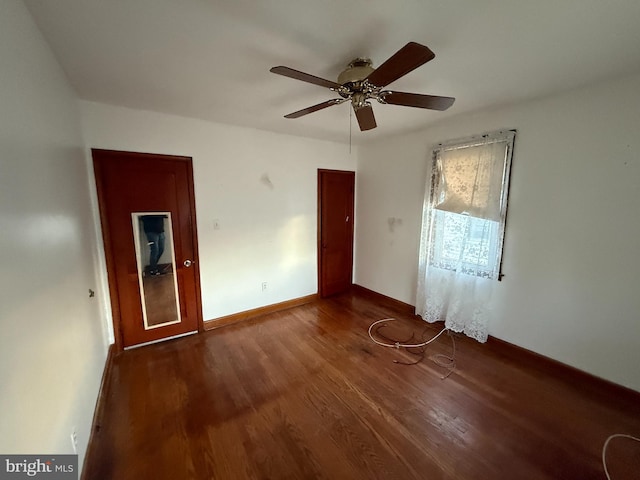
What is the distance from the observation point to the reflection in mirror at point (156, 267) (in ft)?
8.50

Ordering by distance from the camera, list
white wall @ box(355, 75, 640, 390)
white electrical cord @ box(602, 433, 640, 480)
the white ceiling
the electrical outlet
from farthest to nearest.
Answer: white wall @ box(355, 75, 640, 390) < white electrical cord @ box(602, 433, 640, 480) < the electrical outlet < the white ceiling

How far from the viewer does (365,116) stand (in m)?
1.78

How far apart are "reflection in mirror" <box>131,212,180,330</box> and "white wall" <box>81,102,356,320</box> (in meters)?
0.32

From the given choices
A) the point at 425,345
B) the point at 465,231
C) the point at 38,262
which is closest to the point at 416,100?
the point at 465,231

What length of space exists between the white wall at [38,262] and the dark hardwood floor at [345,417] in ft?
1.51

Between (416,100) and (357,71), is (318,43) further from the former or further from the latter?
(416,100)

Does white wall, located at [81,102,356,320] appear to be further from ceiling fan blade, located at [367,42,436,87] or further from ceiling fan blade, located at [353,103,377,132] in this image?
ceiling fan blade, located at [367,42,436,87]

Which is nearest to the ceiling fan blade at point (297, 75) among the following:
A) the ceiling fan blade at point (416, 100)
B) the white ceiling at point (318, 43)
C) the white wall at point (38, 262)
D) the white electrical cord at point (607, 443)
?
the white ceiling at point (318, 43)

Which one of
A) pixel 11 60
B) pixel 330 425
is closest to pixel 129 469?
pixel 330 425

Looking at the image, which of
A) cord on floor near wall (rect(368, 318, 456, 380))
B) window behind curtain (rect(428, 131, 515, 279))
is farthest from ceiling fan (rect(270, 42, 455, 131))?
cord on floor near wall (rect(368, 318, 456, 380))

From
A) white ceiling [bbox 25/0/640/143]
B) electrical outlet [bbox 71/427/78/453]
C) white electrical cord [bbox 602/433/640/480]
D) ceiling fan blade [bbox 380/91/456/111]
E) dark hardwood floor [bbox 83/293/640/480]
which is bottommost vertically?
white electrical cord [bbox 602/433/640/480]

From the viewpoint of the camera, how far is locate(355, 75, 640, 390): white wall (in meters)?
1.90

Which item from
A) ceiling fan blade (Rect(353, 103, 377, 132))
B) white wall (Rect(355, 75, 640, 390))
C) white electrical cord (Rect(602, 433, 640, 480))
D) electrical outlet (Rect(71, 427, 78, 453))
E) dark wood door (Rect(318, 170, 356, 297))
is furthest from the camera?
dark wood door (Rect(318, 170, 356, 297))

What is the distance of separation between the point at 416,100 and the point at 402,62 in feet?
1.53
